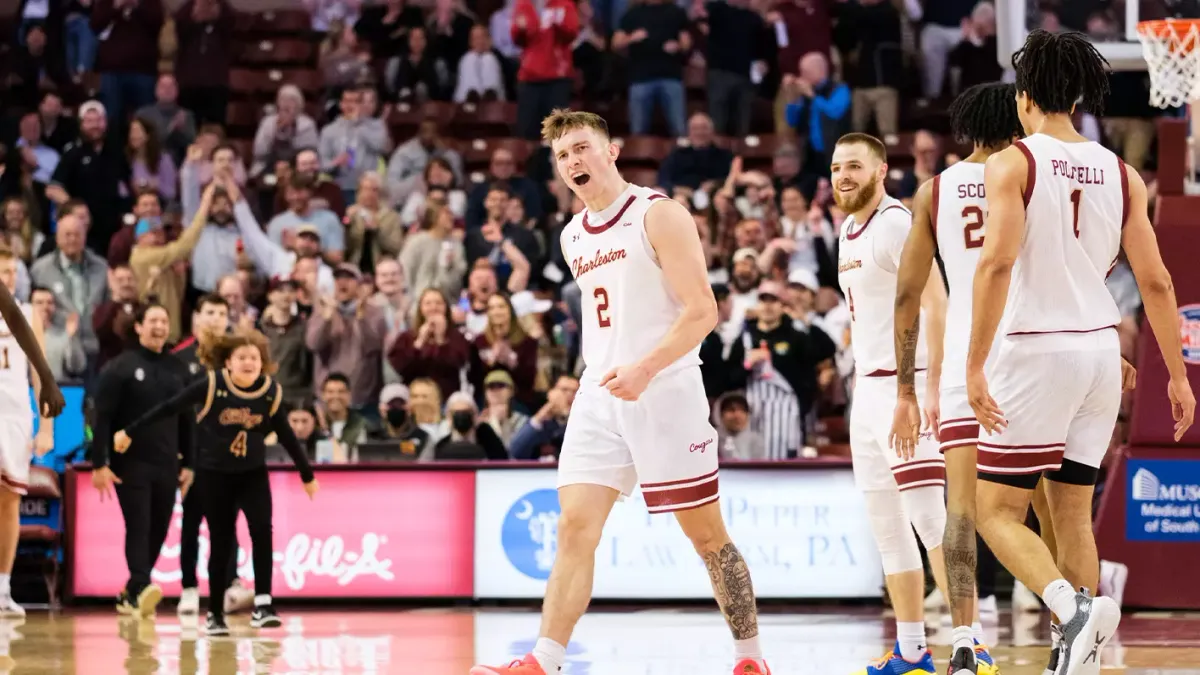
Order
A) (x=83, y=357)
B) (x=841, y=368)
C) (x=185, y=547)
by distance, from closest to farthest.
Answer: (x=185, y=547), (x=841, y=368), (x=83, y=357)

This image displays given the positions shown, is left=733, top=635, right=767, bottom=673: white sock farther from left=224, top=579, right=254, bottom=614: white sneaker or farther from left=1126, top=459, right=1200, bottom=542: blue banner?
left=224, top=579, right=254, bottom=614: white sneaker

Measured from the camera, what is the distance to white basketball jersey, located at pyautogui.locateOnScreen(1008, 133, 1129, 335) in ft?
21.8

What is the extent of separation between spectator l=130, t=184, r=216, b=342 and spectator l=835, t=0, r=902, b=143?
24.5 feet

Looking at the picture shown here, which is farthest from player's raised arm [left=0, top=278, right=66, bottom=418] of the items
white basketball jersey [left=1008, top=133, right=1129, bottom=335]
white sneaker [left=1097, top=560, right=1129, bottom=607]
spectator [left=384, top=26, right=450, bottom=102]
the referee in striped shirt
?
spectator [left=384, top=26, right=450, bottom=102]

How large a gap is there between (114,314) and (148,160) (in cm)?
360

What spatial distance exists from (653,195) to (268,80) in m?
16.7

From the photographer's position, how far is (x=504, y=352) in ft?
50.9

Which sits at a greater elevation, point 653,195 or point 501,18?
point 501,18

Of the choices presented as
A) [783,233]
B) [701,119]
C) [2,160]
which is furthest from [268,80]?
[783,233]

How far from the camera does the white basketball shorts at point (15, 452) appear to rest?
440 inches

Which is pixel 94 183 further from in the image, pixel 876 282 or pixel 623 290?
pixel 623 290

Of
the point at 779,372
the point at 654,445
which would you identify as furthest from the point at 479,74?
the point at 654,445

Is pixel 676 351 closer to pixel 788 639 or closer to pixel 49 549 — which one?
pixel 788 639

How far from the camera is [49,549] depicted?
14.1m
